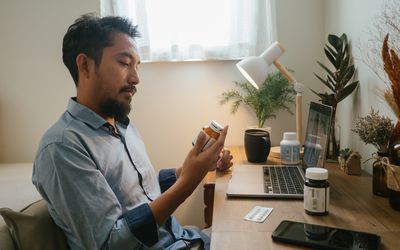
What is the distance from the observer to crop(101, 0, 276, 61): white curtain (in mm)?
2041

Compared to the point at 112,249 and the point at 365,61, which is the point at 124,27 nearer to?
the point at 112,249

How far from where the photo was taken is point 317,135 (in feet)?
4.78

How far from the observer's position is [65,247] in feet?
3.53

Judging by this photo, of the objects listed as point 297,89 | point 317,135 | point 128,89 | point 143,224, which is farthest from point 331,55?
point 143,224

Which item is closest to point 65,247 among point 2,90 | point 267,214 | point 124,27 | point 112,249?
point 112,249

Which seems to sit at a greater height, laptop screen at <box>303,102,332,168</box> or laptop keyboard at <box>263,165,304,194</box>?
laptop screen at <box>303,102,332,168</box>

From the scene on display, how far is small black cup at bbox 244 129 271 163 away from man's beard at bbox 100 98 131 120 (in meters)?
0.63

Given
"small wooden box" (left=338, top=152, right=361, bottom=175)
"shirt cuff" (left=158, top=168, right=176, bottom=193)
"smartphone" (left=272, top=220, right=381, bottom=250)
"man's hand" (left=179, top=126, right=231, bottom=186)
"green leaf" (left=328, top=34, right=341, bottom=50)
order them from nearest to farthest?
"smartphone" (left=272, top=220, right=381, bottom=250) → "man's hand" (left=179, top=126, right=231, bottom=186) → "small wooden box" (left=338, top=152, right=361, bottom=175) → "shirt cuff" (left=158, top=168, right=176, bottom=193) → "green leaf" (left=328, top=34, right=341, bottom=50)

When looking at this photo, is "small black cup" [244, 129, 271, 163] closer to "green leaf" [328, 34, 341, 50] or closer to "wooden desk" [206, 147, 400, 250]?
"wooden desk" [206, 147, 400, 250]

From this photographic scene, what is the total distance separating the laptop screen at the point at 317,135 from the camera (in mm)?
1341

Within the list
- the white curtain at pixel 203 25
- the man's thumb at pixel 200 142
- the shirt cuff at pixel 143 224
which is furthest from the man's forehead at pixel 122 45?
the white curtain at pixel 203 25

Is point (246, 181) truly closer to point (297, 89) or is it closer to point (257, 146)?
point (257, 146)

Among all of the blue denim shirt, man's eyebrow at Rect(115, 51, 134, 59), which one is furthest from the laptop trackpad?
man's eyebrow at Rect(115, 51, 134, 59)

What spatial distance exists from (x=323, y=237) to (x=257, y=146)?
2.61 ft
